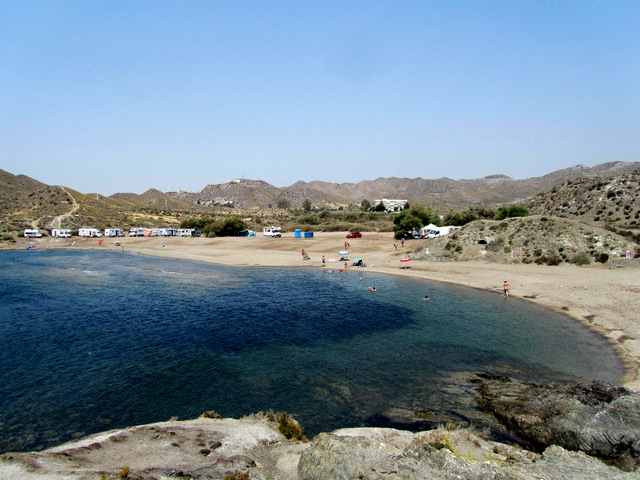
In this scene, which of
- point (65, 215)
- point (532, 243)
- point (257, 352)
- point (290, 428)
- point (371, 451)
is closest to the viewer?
point (371, 451)

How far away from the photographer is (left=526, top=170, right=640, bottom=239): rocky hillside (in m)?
61.7

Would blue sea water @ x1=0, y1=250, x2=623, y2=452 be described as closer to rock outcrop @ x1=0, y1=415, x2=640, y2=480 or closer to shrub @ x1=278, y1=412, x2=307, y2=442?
shrub @ x1=278, y1=412, x2=307, y2=442

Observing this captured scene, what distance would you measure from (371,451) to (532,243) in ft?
153

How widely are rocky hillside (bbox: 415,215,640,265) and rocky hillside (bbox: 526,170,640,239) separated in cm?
1223

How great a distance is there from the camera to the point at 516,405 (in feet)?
51.5

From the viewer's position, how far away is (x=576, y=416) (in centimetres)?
1356

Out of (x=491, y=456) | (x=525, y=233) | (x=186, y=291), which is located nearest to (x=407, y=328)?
(x=491, y=456)

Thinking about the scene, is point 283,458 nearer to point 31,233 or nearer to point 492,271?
point 492,271

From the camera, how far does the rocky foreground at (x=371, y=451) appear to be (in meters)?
9.66


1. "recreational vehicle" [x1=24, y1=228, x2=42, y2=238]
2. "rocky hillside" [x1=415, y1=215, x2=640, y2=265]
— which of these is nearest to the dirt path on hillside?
"recreational vehicle" [x1=24, y1=228, x2=42, y2=238]

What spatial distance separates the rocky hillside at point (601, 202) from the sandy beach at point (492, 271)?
77.1 feet

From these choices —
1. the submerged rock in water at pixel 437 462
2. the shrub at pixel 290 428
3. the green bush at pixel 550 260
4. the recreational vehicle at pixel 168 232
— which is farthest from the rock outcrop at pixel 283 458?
the recreational vehicle at pixel 168 232

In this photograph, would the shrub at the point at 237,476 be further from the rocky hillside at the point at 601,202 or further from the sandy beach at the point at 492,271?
the rocky hillside at the point at 601,202

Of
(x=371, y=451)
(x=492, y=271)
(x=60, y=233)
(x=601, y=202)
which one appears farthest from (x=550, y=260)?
(x=60, y=233)
